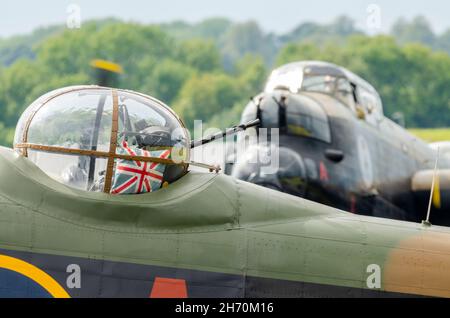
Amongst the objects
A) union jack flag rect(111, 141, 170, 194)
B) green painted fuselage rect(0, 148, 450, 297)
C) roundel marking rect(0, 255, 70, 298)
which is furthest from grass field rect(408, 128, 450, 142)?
roundel marking rect(0, 255, 70, 298)

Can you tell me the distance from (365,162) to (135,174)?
33.2ft

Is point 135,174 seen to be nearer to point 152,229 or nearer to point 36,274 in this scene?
point 152,229

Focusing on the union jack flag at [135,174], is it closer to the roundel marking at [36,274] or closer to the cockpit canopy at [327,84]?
the roundel marking at [36,274]

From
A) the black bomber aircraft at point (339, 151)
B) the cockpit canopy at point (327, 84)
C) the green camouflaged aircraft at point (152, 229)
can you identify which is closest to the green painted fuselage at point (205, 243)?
the green camouflaged aircraft at point (152, 229)

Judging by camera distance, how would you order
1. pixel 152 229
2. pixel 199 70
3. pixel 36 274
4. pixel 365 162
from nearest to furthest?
pixel 36 274, pixel 152 229, pixel 365 162, pixel 199 70

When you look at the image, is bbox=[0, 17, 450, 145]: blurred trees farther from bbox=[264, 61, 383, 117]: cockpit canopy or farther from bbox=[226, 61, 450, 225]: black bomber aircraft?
bbox=[226, 61, 450, 225]: black bomber aircraft

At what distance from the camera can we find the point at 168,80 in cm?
11525

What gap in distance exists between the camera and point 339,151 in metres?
17.6

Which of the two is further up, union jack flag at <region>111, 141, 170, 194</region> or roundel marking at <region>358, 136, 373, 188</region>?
roundel marking at <region>358, 136, 373, 188</region>

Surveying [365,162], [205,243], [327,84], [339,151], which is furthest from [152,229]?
[327,84]

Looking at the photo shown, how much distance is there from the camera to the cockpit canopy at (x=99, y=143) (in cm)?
861

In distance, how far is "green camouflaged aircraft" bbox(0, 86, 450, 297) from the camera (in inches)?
328

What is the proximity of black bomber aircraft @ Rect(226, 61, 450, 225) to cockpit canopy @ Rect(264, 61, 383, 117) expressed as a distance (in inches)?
0.8

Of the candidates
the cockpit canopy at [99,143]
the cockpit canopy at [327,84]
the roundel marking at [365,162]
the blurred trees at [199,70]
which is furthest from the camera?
the blurred trees at [199,70]
